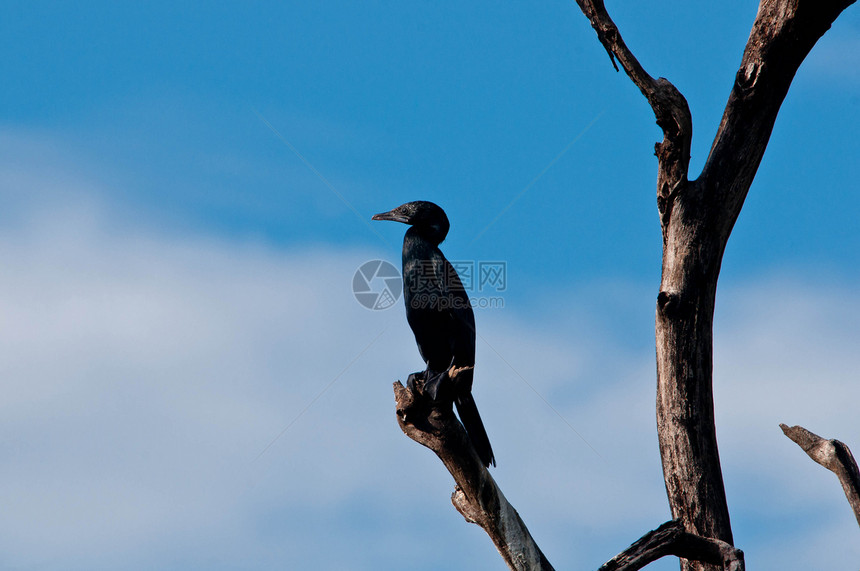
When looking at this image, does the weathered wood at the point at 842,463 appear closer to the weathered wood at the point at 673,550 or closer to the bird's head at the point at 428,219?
the weathered wood at the point at 673,550

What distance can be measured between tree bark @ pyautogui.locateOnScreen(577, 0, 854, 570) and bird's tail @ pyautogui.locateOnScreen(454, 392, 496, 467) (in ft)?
3.90

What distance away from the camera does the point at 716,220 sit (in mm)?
5535

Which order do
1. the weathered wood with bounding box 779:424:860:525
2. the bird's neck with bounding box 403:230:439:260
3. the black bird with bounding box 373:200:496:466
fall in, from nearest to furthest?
1. the weathered wood with bounding box 779:424:860:525
2. the black bird with bounding box 373:200:496:466
3. the bird's neck with bounding box 403:230:439:260

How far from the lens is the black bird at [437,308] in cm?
577

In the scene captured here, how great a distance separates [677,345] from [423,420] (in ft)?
6.35

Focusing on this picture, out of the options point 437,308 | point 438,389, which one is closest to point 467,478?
point 438,389

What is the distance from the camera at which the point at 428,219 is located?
21.0ft

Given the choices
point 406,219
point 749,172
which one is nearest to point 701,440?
point 749,172

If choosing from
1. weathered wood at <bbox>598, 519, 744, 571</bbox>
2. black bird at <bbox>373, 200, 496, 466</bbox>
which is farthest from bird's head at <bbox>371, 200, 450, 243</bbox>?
weathered wood at <bbox>598, 519, 744, 571</bbox>

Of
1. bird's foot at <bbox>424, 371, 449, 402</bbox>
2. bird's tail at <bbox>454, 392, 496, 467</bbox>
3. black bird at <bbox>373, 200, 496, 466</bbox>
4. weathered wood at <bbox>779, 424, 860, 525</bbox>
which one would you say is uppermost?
black bird at <bbox>373, 200, 496, 466</bbox>

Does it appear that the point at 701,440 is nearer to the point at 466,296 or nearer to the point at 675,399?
the point at 675,399

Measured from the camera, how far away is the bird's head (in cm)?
→ 640

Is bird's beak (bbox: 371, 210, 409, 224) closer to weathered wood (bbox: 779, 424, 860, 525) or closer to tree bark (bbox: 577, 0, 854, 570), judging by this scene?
tree bark (bbox: 577, 0, 854, 570)

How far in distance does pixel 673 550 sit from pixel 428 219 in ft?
10.2
